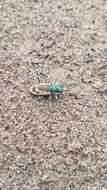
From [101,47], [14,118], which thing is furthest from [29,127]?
[101,47]

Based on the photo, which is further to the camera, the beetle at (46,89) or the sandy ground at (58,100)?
the beetle at (46,89)

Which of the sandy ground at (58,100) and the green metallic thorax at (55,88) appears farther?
the green metallic thorax at (55,88)

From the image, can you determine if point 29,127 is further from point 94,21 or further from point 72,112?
point 94,21

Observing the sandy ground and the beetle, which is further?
the beetle
